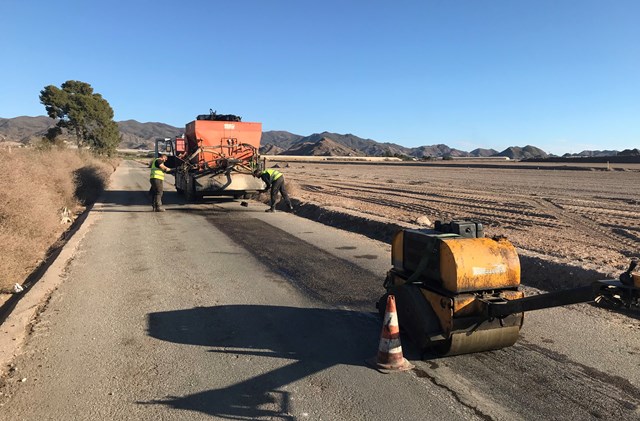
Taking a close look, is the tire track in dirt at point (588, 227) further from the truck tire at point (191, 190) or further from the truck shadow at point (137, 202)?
the truck tire at point (191, 190)

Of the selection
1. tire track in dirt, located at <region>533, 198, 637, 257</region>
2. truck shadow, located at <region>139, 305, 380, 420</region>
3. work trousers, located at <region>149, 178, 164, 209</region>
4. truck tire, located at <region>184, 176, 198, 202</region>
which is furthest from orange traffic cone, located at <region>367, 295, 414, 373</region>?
truck tire, located at <region>184, 176, 198, 202</region>

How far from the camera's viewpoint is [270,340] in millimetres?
4801

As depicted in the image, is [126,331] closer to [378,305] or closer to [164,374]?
[164,374]

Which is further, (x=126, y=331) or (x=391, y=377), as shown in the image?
(x=126, y=331)

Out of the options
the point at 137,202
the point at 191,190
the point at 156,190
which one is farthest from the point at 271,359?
the point at 137,202

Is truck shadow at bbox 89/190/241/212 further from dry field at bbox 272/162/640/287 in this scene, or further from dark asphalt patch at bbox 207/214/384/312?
dark asphalt patch at bbox 207/214/384/312

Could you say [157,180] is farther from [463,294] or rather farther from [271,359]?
[463,294]

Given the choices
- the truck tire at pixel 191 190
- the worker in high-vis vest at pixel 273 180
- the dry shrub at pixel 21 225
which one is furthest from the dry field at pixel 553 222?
the dry shrub at pixel 21 225

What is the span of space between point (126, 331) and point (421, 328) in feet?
10.0

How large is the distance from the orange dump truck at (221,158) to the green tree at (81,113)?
31.7 meters

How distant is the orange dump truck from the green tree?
31.7 metres

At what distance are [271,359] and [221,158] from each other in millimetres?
13126

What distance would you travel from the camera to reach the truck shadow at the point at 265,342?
3609mm

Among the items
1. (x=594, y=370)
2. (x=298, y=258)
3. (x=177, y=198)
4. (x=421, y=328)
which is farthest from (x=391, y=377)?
(x=177, y=198)
